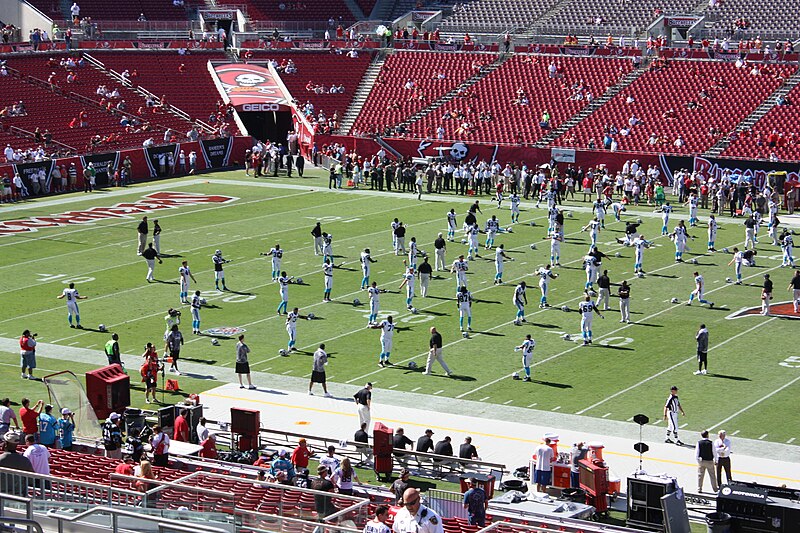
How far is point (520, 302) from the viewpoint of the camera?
32312mm

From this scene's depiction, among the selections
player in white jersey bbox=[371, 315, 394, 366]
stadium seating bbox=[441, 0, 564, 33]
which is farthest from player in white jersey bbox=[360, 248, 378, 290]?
stadium seating bbox=[441, 0, 564, 33]

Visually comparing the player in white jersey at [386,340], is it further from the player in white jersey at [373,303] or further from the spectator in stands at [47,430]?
the spectator in stands at [47,430]

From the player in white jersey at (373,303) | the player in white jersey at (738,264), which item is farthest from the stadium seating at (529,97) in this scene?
the player in white jersey at (373,303)

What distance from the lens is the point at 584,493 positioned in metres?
20.5

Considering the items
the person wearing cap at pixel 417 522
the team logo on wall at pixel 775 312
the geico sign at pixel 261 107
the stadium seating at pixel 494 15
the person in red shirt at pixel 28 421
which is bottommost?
the person in red shirt at pixel 28 421

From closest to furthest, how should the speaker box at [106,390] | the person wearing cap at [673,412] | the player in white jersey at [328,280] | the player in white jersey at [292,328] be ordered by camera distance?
the person wearing cap at [673,412], the speaker box at [106,390], the player in white jersey at [292,328], the player in white jersey at [328,280]

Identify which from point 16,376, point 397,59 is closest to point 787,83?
point 397,59

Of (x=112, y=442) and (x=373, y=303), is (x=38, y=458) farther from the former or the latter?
(x=373, y=303)

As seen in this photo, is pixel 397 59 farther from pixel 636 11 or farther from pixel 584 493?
pixel 584 493

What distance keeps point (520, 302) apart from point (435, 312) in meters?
2.68

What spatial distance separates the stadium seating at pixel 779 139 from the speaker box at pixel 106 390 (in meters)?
34.2

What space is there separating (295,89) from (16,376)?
1569 inches

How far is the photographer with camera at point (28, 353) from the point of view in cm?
2808

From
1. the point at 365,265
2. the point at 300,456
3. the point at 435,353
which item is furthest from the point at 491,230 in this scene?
the point at 300,456
